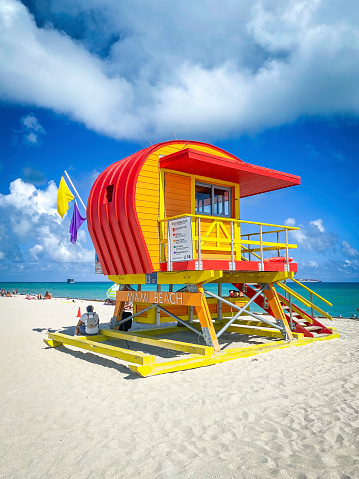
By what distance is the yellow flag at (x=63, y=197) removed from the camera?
655 inches

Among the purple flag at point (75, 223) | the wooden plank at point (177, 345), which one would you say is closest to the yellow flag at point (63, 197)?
the purple flag at point (75, 223)

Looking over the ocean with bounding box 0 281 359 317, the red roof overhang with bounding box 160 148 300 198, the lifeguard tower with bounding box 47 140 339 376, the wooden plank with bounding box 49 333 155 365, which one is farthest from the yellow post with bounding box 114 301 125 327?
the ocean with bounding box 0 281 359 317

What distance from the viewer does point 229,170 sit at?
11.2 metres

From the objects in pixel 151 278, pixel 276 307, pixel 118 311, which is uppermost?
pixel 151 278

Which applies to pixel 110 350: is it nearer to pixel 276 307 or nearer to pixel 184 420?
pixel 184 420

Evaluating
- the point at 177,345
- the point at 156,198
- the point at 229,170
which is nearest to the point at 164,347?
the point at 177,345

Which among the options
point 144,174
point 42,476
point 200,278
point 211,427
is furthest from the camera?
point 144,174

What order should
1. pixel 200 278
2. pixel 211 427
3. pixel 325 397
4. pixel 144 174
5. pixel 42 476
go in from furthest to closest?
pixel 144 174
pixel 200 278
pixel 325 397
pixel 211 427
pixel 42 476

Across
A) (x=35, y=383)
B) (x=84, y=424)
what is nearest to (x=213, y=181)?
(x=35, y=383)

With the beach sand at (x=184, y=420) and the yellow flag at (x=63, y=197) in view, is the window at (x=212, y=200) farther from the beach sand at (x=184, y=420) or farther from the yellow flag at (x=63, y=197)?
the yellow flag at (x=63, y=197)

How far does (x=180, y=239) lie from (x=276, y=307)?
4.39m

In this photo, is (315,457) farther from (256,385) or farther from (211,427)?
(256,385)

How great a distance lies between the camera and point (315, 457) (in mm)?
4406

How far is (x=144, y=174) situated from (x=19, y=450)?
7221 mm
